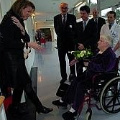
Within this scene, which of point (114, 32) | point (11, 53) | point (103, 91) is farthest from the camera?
point (114, 32)

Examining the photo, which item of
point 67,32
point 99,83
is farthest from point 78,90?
point 67,32

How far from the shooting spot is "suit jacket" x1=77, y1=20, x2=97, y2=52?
11.7 feet

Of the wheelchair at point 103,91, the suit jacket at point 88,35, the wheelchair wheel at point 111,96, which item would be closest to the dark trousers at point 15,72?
the wheelchair at point 103,91

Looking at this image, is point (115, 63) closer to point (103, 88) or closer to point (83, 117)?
point (103, 88)

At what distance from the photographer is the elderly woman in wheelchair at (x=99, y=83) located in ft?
7.91

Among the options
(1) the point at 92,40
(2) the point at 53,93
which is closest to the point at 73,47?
(1) the point at 92,40

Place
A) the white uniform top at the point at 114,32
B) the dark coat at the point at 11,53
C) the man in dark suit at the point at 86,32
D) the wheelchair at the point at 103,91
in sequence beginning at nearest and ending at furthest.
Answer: the dark coat at the point at 11,53, the wheelchair at the point at 103,91, the white uniform top at the point at 114,32, the man in dark suit at the point at 86,32

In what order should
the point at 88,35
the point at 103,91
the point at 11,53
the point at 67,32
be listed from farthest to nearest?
the point at 67,32 < the point at 88,35 < the point at 103,91 < the point at 11,53

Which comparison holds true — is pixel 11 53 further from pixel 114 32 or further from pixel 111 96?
pixel 114 32

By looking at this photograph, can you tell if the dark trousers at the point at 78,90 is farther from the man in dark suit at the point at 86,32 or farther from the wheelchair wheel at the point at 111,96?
the man in dark suit at the point at 86,32

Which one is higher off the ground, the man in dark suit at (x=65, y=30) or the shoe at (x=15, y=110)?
the man in dark suit at (x=65, y=30)

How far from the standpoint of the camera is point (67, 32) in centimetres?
392

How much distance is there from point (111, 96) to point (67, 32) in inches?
66.3

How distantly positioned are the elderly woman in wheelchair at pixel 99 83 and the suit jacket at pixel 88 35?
0.90 metres
